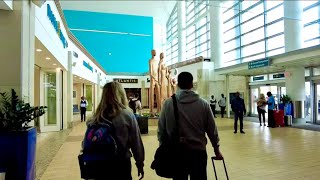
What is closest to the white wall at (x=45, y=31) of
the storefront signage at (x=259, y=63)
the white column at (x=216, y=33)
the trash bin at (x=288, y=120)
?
the storefront signage at (x=259, y=63)

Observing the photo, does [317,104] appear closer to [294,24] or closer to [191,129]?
[294,24]

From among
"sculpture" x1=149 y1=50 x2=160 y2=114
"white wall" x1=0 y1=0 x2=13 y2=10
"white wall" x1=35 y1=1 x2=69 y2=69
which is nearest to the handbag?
"white wall" x1=0 y1=0 x2=13 y2=10

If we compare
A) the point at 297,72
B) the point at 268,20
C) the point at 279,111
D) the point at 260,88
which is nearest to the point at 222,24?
the point at 268,20

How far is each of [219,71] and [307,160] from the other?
40.1ft

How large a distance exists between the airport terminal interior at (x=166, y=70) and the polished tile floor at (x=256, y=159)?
0.02 meters

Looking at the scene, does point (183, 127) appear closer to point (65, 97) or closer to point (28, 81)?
point (28, 81)

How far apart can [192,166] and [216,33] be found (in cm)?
1779

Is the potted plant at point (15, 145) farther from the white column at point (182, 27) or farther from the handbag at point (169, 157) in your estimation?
the white column at point (182, 27)

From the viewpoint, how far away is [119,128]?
2.03m

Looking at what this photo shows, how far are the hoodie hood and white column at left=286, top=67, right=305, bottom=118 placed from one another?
1058cm

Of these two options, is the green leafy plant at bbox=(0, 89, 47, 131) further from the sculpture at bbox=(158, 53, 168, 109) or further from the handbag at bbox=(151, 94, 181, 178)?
the sculpture at bbox=(158, 53, 168, 109)

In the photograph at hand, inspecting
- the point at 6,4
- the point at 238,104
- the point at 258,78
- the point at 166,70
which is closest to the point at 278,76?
the point at 258,78

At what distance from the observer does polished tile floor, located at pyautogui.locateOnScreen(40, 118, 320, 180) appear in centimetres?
422

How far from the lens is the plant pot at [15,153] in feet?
9.83
